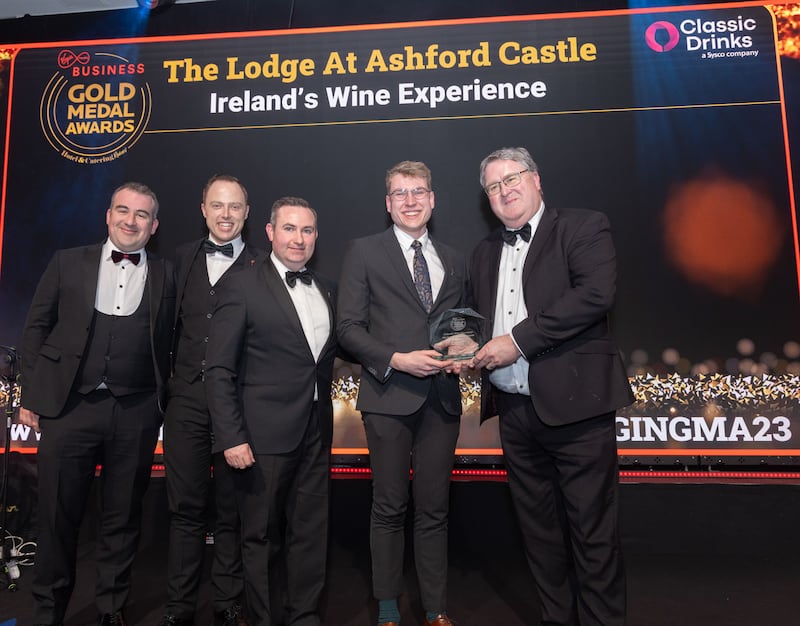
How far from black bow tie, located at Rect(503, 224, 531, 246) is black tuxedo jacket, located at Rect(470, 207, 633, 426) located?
0.06m

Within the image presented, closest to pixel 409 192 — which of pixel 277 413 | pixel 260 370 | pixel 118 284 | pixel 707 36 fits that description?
pixel 260 370

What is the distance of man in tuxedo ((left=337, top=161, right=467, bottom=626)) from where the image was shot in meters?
2.59

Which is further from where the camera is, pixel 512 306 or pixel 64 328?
pixel 64 328

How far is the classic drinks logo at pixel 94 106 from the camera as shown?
14.4 ft

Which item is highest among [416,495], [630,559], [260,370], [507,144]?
[507,144]

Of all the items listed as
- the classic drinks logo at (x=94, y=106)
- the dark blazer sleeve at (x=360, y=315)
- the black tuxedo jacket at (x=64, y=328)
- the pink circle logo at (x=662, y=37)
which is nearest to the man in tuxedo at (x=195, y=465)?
the black tuxedo jacket at (x=64, y=328)

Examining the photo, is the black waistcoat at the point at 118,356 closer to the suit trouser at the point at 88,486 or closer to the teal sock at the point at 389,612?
the suit trouser at the point at 88,486

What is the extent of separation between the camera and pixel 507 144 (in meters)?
4.18

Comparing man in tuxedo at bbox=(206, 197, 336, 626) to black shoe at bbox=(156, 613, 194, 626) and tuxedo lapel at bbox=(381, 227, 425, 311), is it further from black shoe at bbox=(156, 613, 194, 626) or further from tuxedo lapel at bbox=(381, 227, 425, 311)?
black shoe at bbox=(156, 613, 194, 626)

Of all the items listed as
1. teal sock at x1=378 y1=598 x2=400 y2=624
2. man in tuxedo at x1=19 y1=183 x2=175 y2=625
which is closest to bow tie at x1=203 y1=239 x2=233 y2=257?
man in tuxedo at x1=19 y1=183 x2=175 y2=625

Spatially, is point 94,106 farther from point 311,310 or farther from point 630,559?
point 630,559

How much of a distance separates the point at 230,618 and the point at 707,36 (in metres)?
4.57

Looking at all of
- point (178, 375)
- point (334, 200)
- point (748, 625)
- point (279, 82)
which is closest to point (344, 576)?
point (178, 375)

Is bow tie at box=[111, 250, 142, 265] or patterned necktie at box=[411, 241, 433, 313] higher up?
bow tie at box=[111, 250, 142, 265]
